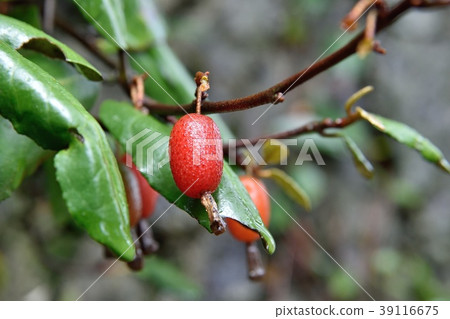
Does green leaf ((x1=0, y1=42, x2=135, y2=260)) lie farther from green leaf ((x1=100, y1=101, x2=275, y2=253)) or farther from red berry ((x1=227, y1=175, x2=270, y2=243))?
red berry ((x1=227, y1=175, x2=270, y2=243))

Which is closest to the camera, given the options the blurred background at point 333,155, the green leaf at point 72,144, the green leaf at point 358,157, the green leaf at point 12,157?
the green leaf at point 72,144

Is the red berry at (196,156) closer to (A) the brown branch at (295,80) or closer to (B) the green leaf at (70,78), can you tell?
(A) the brown branch at (295,80)

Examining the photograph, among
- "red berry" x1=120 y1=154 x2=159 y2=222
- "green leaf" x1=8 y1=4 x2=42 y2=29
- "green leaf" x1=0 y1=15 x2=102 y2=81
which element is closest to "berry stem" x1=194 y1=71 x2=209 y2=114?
"green leaf" x1=0 y1=15 x2=102 y2=81

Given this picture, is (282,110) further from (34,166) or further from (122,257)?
(122,257)

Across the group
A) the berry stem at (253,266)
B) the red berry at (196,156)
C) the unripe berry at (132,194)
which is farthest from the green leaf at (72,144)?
the berry stem at (253,266)

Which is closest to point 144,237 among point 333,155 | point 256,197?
point 256,197

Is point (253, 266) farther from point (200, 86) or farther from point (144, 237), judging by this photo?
point (200, 86)
